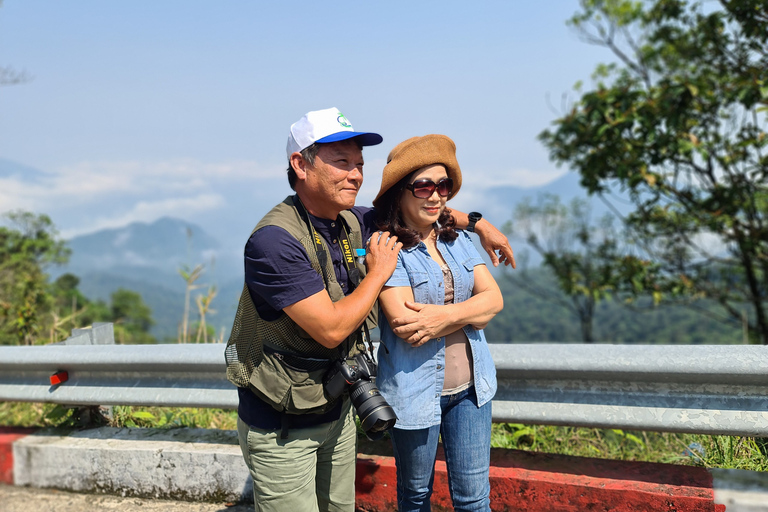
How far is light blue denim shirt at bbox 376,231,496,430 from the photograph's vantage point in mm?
2264

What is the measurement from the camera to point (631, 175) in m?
8.44

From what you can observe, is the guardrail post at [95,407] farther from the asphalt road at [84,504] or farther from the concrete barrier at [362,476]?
the asphalt road at [84,504]

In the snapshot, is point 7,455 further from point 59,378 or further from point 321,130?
point 321,130

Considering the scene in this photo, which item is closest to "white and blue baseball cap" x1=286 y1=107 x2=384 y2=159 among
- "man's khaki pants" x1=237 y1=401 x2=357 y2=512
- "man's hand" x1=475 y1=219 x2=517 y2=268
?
"man's hand" x1=475 y1=219 x2=517 y2=268

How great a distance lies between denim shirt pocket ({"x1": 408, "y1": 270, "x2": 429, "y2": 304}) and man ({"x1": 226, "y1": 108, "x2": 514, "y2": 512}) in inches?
5.9

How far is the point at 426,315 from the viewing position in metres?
2.19

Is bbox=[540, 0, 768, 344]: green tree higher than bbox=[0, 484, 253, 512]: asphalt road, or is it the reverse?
bbox=[540, 0, 768, 344]: green tree

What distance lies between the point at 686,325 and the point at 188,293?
168ft

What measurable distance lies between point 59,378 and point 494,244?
8.18 ft

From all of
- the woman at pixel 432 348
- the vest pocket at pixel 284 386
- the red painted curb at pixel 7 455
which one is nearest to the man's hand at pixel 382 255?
the woman at pixel 432 348

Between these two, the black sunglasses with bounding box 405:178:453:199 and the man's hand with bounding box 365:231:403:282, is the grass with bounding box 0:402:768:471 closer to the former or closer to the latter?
the man's hand with bounding box 365:231:403:282

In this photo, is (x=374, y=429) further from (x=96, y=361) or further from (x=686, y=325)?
(x=686, y=325)

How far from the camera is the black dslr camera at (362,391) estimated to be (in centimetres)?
211

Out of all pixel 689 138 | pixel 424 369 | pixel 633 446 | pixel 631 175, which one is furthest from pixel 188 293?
pixel 689 138
